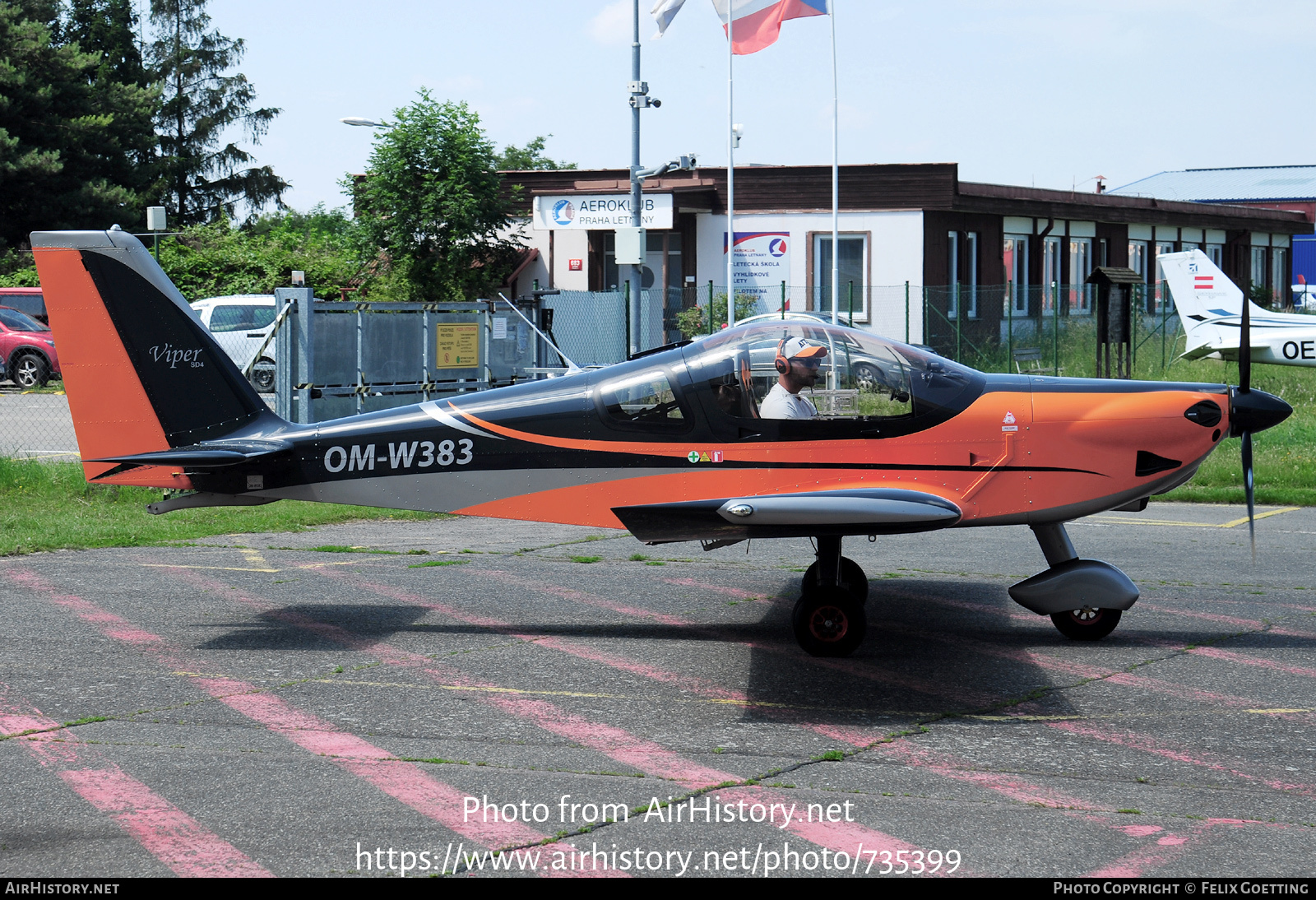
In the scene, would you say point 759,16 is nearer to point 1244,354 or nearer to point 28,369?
point 28,369

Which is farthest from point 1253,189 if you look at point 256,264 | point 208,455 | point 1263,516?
point 208,455

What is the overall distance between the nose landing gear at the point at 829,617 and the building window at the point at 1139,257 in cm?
3826

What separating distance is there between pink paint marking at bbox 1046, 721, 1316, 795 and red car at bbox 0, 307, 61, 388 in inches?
1105

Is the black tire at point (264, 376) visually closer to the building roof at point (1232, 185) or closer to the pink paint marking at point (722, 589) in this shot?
the pink paint marking at point (722, 589)

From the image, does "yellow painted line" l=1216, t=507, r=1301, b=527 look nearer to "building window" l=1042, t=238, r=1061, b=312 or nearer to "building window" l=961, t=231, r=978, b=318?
"building window" l=961, t=231, r=978, b=318

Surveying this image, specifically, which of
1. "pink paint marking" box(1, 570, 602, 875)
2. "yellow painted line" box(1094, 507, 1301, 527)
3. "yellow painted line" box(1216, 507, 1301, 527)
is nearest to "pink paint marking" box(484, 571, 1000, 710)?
"pink paint marking" box(1, 570, 602, 875)

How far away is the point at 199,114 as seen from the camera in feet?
196

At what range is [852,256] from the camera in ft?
112

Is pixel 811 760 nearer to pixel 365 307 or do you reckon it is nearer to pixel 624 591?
pixel 624 591

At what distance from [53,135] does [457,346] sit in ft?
111

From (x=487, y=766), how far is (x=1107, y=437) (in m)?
4.18

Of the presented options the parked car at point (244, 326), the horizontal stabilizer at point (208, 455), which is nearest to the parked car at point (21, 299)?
the parked car at point (244, 326)

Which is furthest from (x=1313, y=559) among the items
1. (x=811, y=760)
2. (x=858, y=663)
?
(x=811, y=760)

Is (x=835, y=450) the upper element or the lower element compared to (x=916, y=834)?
upper
